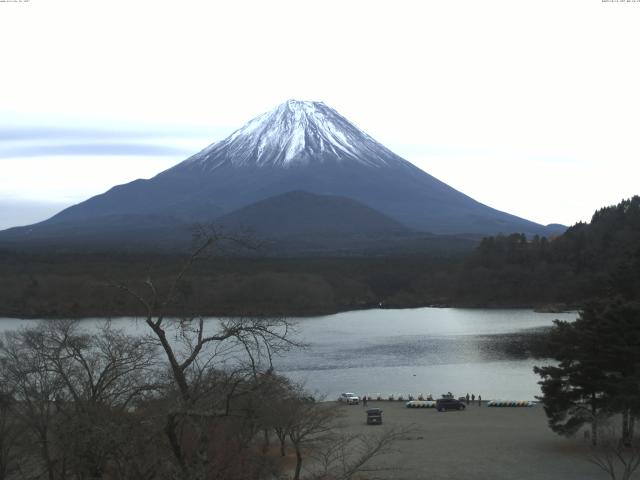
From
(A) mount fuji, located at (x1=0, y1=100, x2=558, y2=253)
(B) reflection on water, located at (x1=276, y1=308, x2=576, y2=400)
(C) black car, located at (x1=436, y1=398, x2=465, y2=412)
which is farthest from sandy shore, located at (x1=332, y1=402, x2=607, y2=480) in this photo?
(A) mount fuji, located at (x1=0, y1=100, x2=558, y2=253)

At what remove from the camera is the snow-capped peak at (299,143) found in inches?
5891

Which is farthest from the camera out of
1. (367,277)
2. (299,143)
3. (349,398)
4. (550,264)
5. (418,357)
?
(299,143)

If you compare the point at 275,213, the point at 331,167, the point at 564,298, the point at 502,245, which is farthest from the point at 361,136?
the point at 564,298

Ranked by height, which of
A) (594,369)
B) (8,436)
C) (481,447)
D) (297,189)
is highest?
(297,189)

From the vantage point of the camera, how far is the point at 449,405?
2100cm

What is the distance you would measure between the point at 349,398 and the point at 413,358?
29.9 feet

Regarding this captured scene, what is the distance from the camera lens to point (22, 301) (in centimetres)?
5016

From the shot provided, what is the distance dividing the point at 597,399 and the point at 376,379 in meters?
12.1

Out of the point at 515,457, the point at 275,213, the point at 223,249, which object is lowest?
the point at 515,457

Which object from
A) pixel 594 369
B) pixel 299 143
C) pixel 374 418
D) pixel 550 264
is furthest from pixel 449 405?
pixel 299 143

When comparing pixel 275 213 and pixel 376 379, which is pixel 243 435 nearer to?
pixel 376 379

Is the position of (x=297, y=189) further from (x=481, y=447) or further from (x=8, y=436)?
A: (x=8, y=436)

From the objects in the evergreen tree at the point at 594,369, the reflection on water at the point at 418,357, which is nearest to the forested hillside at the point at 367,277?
the reflection on water at the point at 418,357

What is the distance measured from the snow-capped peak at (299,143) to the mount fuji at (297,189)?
0.54ft
